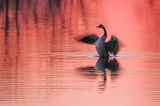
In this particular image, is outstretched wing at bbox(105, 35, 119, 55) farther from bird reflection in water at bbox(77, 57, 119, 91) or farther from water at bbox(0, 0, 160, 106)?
bird reflection in water at bbox(77, 57, 119, 91)

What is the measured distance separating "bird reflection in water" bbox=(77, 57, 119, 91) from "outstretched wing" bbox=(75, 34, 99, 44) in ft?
2.40

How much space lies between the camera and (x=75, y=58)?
7.11 meters

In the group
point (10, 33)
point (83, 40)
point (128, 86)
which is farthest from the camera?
point (10, 33)

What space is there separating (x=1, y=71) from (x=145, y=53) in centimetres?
146

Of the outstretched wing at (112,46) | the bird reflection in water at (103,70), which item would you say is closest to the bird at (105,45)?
the outstretched wing at (112,46)

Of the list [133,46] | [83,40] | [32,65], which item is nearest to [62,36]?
[83,40]

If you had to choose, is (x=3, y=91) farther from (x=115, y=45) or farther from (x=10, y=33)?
(x=10, y=33)

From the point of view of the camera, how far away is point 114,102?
5895 mm

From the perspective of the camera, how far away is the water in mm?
6082

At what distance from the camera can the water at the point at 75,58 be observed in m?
6.08

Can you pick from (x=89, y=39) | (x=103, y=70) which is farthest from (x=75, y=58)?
(x=89, y=39)

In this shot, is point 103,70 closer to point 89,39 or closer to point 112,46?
point 112,46

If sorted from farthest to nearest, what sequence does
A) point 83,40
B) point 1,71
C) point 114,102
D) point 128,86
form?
A: 1. point 83,40
2. point 1,71
3. point 128,86
4. point 114,102

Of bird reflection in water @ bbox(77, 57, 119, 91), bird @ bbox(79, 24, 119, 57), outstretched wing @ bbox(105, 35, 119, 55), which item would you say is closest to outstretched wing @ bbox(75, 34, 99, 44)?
bird @ bbox(79, 24, 119, 57)
